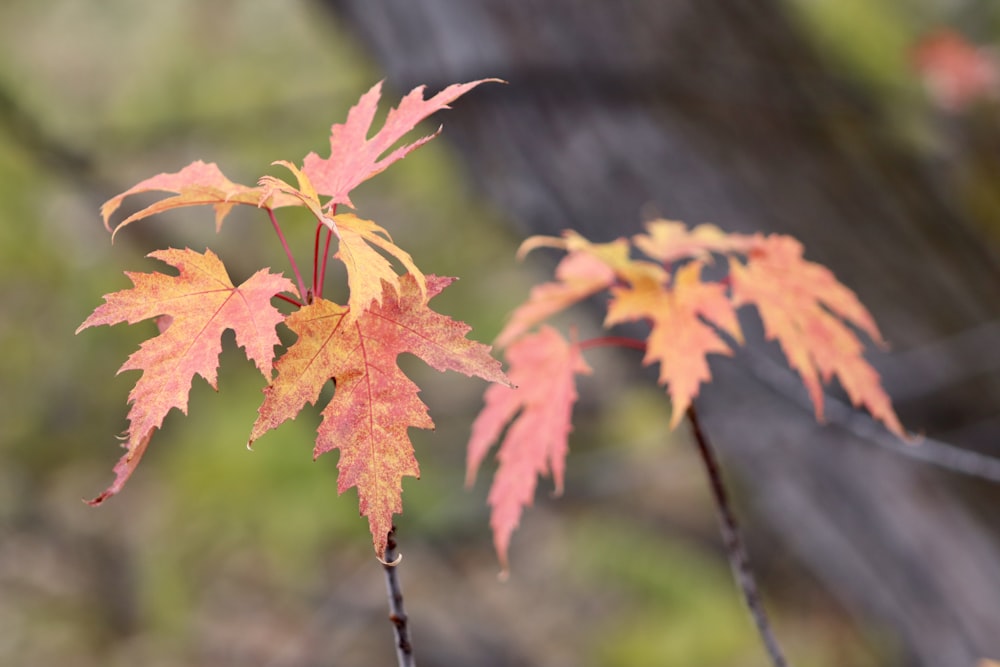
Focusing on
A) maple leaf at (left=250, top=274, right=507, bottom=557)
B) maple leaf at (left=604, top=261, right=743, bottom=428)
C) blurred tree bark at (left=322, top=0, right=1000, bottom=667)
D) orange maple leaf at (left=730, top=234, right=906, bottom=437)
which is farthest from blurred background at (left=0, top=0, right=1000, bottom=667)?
maple leaf at (left=250, top=274, right=507, bottom=557)

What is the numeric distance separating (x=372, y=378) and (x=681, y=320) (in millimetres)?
356

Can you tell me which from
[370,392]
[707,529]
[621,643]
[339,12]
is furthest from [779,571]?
[370,392]

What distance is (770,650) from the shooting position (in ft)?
2.09

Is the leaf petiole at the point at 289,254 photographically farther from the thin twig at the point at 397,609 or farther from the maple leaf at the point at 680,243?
the maple leaf at the point at 680,243

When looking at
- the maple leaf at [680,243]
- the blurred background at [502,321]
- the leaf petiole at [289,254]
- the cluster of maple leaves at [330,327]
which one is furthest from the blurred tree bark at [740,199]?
the leaf petiole at [289,254]

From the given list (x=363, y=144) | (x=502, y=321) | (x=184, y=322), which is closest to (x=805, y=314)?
(x=363, y=144)

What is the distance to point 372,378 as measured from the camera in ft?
1.46

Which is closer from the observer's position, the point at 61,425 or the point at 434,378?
the point at 61,425

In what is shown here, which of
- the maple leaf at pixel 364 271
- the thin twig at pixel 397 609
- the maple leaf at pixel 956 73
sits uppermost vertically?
the maple leaf at pixel 956 73

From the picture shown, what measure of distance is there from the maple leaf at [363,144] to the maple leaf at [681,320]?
0.26m

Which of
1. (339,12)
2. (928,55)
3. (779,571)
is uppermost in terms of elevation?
(928,55)

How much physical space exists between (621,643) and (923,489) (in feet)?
4.46

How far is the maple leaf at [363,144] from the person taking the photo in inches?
19.0

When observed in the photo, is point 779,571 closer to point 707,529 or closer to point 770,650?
point 707,529
